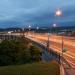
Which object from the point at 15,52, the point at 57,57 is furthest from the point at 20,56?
the point at 57,57

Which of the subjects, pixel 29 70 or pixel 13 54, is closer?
pixel 29 70

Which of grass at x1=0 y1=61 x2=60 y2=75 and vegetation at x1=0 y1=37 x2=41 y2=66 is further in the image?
vegetation at x1=0 y1=37 x2=41 y2=66

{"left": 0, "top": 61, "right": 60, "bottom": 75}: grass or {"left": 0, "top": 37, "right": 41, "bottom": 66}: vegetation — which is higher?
{"left": 0, "top": 37, "right": 41, "bottom": 66}: vegetation

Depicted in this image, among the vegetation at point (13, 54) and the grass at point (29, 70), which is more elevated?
the vegetation at point (13, 54)

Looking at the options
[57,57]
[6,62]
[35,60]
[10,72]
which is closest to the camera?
[10,72]

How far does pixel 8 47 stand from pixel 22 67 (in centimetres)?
371

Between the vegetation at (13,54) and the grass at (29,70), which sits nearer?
the grass at (29,70)

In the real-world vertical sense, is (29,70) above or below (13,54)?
below

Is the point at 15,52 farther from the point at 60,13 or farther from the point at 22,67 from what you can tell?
the point at 60,13

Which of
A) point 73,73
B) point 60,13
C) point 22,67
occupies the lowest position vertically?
point 73,73

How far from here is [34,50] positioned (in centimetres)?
2408

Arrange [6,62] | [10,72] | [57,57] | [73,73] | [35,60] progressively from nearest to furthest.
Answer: [10,72], [6,62], [35,60], [73,73], [57,57]

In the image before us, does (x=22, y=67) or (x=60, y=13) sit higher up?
(x=60, y=13)

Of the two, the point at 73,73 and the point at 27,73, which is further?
the point at 73,73
